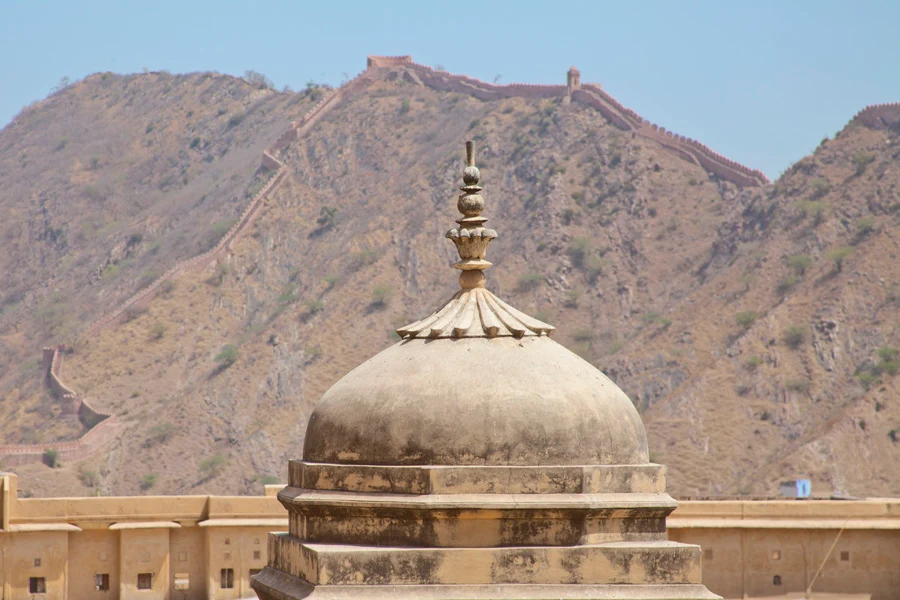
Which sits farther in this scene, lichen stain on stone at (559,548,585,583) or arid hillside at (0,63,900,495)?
arid hillside at (0,63,900,495)

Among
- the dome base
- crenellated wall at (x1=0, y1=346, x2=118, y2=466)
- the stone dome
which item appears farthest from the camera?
crenellated wall at (x1=0, y1=346, x2=118, y2=466)

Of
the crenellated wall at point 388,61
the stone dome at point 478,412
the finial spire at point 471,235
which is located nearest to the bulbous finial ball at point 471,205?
the finial spire at point 471,235

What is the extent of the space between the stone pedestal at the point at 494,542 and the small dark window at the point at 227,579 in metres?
12.2

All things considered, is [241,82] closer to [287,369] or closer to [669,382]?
[287,369]

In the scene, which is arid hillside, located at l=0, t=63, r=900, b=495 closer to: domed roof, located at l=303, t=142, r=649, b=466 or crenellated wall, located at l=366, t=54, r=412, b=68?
crenellated wall, located at l=366, t=54, r=412, b=68

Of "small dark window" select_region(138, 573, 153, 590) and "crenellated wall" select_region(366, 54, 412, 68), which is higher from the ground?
"crenellated wall" select_region(366, 54, 412, 68)

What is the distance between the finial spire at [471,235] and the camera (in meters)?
7.58

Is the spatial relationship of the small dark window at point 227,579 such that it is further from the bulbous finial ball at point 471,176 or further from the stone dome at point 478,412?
the bulbous finial ball at point 471,176

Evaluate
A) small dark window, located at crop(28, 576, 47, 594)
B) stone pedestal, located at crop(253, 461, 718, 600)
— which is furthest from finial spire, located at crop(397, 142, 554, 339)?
small dark window, located at crop(28, 576, 47, 594)

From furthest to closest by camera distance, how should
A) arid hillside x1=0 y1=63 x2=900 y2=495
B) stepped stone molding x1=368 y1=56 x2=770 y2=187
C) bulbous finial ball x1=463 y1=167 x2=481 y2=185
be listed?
stepped stone molding x1=368 y1=56 x2=770 y2=187
arid hillside x1=0 y1=63 x2=900 y2=495
bulbous finial ball x1=463 y1=167 x2=481 y2=185

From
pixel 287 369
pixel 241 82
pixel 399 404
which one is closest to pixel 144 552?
pixel 399 404

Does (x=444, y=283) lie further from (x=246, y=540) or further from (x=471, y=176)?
(x=471, y=176)

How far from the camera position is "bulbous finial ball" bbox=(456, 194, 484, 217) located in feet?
24.9

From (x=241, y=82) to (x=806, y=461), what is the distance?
213 ft
